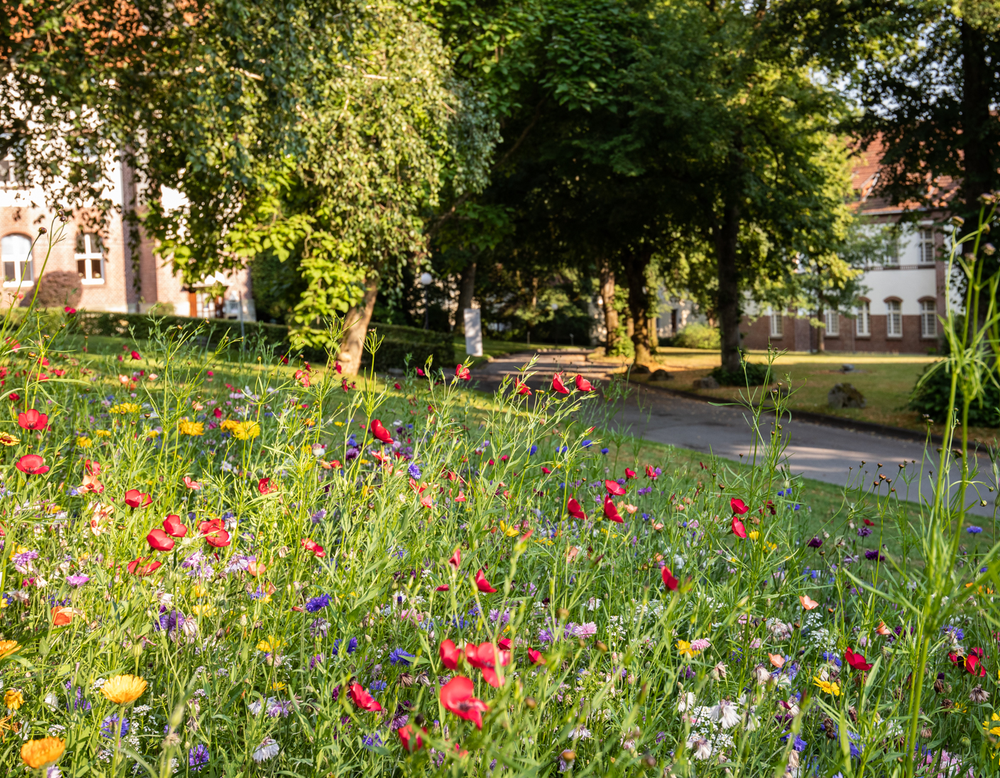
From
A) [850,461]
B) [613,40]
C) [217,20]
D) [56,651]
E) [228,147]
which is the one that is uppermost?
[613,40]

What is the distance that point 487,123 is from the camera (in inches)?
503

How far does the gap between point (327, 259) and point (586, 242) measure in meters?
8.90

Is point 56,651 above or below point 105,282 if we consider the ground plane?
below

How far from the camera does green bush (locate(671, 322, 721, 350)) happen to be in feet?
122

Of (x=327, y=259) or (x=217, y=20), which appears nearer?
(x=217, y=20)

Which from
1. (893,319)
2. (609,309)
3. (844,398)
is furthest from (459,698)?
(893,319)

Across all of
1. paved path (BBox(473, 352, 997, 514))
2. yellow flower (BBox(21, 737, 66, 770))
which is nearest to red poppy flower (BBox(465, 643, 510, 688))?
yellow flower (BBox(21, 737, 66, 770))

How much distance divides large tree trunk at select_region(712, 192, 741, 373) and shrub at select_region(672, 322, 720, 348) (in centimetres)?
1943

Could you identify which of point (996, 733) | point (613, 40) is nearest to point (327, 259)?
point (613, 40)

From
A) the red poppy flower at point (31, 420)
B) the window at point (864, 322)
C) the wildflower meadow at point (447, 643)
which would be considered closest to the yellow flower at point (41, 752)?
the wildflower meadow at point (447, 643)

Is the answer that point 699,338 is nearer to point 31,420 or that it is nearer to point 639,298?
point 639,298

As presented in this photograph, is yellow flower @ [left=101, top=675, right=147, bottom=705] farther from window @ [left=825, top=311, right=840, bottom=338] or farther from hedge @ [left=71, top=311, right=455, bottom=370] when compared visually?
window @ [left=825, top=311, right=840, bottom=338]

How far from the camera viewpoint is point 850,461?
9289 millimetres

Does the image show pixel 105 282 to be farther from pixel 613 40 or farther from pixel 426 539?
pixel 426 539
